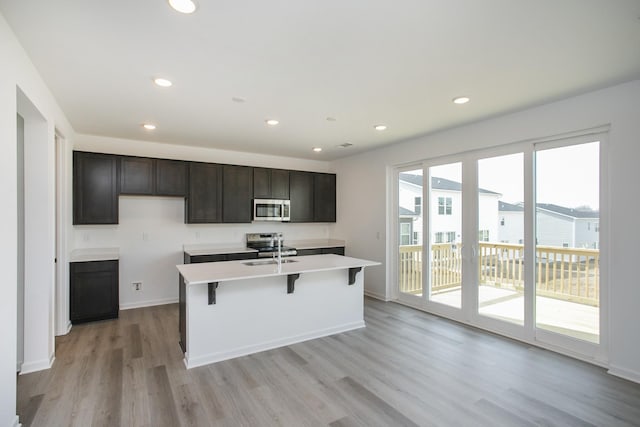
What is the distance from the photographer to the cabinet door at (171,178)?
4836 mm

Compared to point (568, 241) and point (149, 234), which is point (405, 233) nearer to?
point (568, 241)

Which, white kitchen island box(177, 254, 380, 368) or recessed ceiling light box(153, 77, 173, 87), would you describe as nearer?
recessed ceiling light box(153, 77, 173, 87)

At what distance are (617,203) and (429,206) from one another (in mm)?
2085

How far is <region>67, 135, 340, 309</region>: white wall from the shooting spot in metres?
4.74

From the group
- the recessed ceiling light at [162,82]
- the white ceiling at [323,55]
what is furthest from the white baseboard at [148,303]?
the recessed ceiling light at [162,82]

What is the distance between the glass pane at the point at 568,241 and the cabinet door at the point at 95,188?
5.35m

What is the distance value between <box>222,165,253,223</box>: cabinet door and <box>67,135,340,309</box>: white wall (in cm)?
39

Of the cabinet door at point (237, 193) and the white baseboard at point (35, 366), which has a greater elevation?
the cabinet door at point (237, 193)

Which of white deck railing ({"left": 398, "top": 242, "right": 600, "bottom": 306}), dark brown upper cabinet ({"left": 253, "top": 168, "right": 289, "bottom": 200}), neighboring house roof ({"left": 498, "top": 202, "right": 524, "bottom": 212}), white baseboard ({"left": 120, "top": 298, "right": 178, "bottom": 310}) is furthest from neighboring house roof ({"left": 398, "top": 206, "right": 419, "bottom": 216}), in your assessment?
white baseboard ({"left": 120, "top": 298, "right": 178, "bottom": 310})

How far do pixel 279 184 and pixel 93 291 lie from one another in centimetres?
314

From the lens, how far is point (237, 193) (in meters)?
5.42

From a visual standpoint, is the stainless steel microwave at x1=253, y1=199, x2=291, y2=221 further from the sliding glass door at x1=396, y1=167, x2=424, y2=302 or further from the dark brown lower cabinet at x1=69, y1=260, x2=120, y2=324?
the dark brown lower cabinet at x1=69, y1=260, x2=120, y2=324

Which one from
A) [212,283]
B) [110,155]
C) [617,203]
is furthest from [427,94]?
[110,155]

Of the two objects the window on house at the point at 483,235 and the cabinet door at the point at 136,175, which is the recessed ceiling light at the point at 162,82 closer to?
the cabinet door at the point at 136,175
